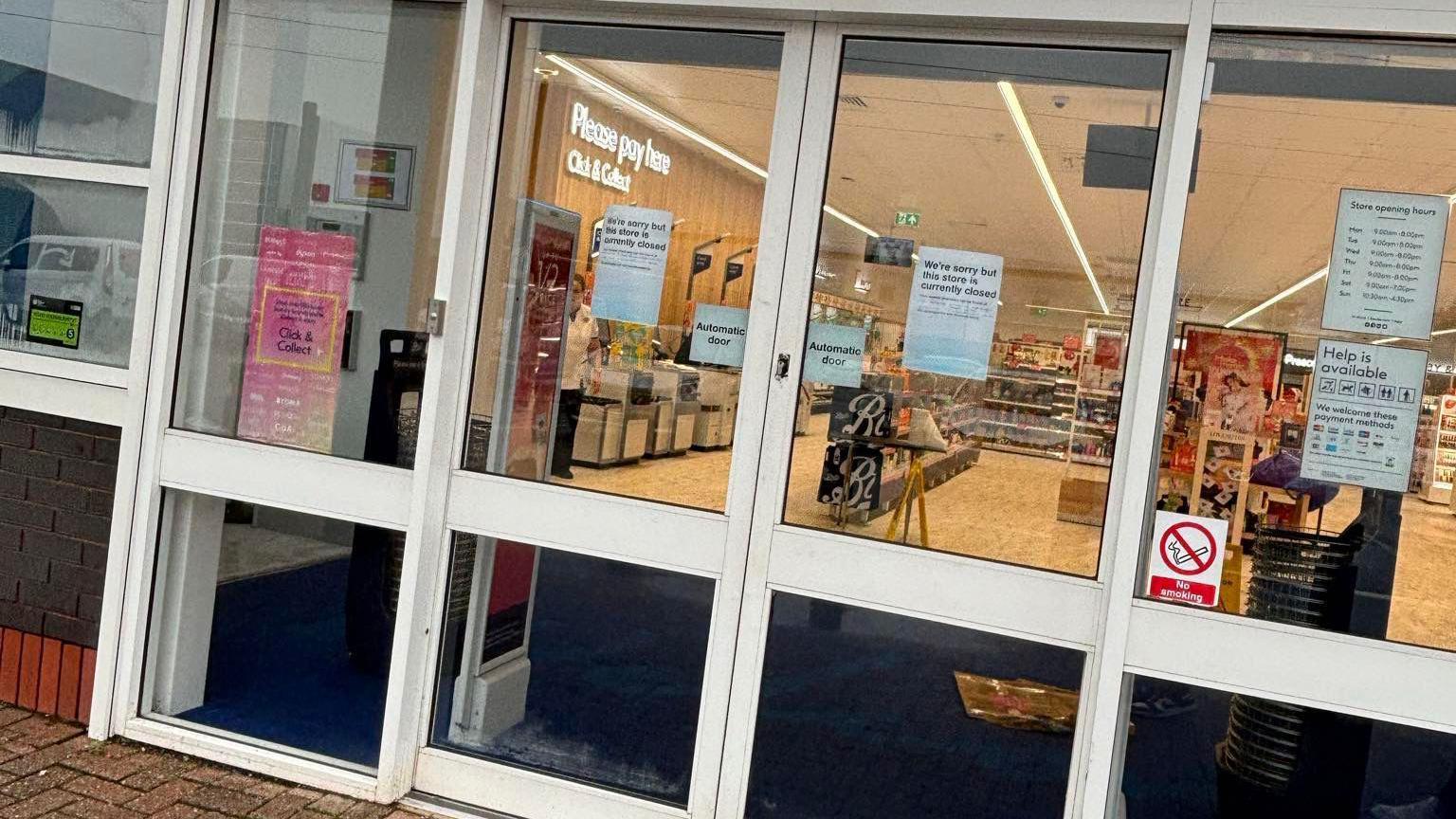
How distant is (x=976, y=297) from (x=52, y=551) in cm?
322

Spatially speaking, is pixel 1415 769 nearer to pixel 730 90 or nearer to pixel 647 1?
pixel 730 90

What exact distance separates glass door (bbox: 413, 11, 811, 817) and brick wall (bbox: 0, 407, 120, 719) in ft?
4.21

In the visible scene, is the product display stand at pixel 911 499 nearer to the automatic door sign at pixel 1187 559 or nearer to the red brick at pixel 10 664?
the automatic door sign at pixel 1187 559

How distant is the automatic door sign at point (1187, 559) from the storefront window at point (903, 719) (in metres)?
0.36

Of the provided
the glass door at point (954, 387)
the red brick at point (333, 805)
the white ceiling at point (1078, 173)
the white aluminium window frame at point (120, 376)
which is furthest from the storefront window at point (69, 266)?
the glass door at point (954, 387)

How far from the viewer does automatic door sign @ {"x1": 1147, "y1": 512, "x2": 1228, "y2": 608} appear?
10.7 feet

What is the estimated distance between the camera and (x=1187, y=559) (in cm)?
329

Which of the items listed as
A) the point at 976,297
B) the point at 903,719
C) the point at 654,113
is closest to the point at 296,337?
the point at 654,113

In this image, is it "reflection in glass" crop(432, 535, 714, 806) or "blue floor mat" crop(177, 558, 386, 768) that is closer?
"reflection in glass" crop(432, 535, 714, 806)

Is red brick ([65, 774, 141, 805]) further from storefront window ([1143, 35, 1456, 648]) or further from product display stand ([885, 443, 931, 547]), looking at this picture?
storefront window ([1143, 35, 1456, 648])

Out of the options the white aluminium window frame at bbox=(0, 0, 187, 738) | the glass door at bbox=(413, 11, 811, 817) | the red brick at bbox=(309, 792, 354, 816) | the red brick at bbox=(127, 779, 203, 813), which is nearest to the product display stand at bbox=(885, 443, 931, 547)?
the glass door at bbox=(413, 11, 811, 817)

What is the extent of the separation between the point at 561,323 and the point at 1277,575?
2151 mm

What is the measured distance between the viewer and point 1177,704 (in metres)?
3.43

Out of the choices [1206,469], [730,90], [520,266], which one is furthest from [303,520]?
[1206,469]
